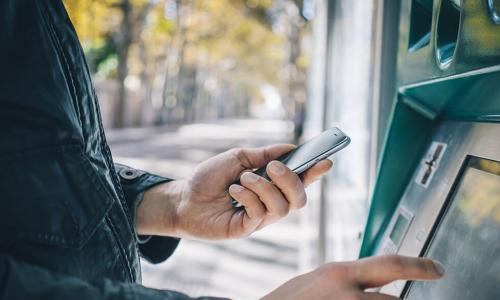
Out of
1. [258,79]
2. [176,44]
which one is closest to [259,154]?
[176,44]

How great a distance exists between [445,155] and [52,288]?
728mm

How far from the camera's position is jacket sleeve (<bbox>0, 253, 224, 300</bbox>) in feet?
2.26

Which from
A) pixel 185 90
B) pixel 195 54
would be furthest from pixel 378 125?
pixel 185 90

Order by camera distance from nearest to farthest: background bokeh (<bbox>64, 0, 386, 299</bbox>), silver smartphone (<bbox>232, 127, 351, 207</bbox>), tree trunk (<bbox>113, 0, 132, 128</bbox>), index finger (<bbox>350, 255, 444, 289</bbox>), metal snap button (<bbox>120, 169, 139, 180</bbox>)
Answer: index finger (<bbox>350, 255, 444, 289</bbox>) → silver smartphone (<bbox>232, 127, 351, 207</bbox>) → metal snap button (<bbox>120, 169, 139, 180</bbox>) → background bokeh (<bbox>64, 0, 386, 299</bbox>) → tree trunk (<bbox>113, 0, 132, 128</bbox>)

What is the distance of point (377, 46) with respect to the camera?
4.98 ft

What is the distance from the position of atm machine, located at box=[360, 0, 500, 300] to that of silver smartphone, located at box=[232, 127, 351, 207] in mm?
174

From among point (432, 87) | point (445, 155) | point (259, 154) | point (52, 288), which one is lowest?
point (52, 288)

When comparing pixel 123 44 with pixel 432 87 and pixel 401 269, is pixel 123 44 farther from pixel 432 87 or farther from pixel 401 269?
pixel 401 269

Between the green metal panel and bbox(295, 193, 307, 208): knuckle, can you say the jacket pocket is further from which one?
the green metal panel

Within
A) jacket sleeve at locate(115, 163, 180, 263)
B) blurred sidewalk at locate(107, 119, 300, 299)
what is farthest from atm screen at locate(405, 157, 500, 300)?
blurred sidewalk at locate(107, 119, 300, 299)

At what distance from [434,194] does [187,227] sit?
0.64 m

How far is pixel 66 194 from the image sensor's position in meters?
0.93

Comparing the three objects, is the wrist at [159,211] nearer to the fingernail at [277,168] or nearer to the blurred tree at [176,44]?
the fingernail at [277,168]

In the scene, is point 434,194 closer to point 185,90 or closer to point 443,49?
point 443,49
